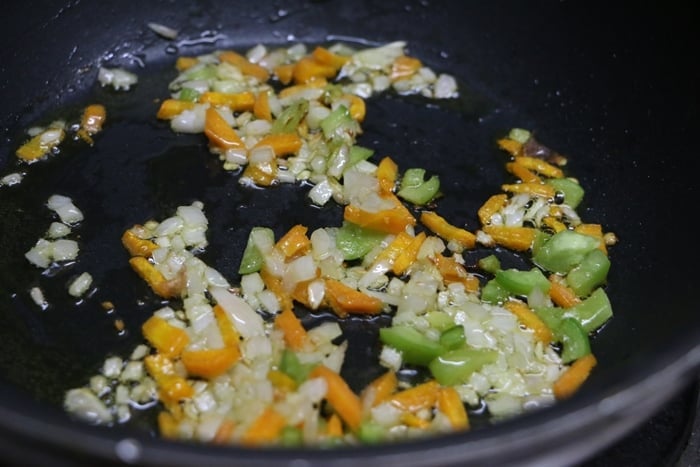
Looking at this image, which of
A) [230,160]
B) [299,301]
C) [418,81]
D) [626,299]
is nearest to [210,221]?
[230,160]

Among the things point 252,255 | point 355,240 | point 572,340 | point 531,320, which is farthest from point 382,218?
point 572,340

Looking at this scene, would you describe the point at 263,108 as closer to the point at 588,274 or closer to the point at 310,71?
the point at 310,71

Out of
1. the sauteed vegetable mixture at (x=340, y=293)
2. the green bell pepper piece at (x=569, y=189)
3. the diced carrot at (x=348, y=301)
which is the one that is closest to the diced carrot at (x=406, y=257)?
the sauteed vegetable mixture at (x=340, y=293)

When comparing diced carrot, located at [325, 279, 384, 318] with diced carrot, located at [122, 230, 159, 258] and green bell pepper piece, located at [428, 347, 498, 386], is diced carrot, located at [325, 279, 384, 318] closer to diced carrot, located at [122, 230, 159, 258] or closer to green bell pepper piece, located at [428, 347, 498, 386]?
green bell pepper piece, located at [428, 347, 498, 386]

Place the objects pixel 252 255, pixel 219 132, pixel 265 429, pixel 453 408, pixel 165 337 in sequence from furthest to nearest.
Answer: pixel 219 132 → pixel 252 255 → pixel 165 337 → pixel 453 408 → pixel 265 429

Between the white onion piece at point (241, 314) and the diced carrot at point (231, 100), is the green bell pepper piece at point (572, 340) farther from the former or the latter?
the diced carrot at point (231, 100)

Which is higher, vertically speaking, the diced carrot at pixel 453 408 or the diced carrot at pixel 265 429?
the diced carrot at pixel 265 429

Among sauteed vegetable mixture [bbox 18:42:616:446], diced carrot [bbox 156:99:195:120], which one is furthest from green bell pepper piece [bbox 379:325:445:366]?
diced carrot [bbox 156:99:195:120]
